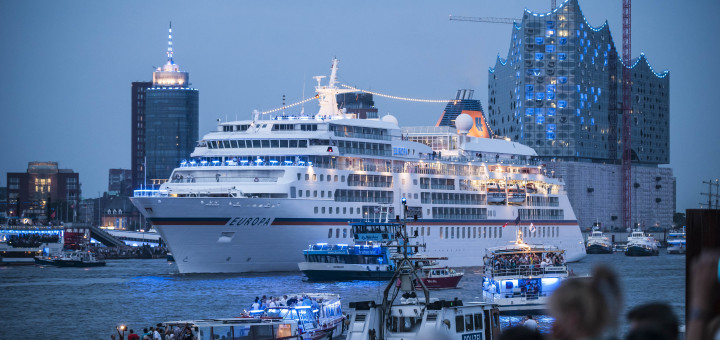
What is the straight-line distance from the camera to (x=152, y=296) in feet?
201

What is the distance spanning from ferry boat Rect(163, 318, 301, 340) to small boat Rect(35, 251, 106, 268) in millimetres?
75453

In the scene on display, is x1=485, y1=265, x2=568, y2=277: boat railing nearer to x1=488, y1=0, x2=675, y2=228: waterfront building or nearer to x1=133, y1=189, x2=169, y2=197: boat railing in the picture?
x1=133, y1=189, x2=169, y2=197: boat railing

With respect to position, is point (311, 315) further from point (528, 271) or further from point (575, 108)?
point (575, 108)

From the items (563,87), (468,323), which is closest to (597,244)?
(563,87)

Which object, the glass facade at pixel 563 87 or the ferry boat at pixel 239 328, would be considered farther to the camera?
the glass facade at pixel 563 87

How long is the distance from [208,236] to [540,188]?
4106 cm

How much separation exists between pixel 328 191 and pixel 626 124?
331 ft

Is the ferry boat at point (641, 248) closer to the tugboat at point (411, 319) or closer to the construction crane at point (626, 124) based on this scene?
the construction crane at point (626, 124)

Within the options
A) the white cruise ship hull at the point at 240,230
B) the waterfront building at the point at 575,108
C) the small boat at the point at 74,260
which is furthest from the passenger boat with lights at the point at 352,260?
the waterfront building at the point at 575,108

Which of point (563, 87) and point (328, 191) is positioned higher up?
point (563, 87)

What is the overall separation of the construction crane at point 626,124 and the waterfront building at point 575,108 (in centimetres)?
143

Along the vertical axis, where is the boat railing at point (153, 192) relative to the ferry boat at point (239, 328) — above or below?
above

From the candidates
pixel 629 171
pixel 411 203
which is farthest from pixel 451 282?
pixel 629 171

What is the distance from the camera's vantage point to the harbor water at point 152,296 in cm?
4916
